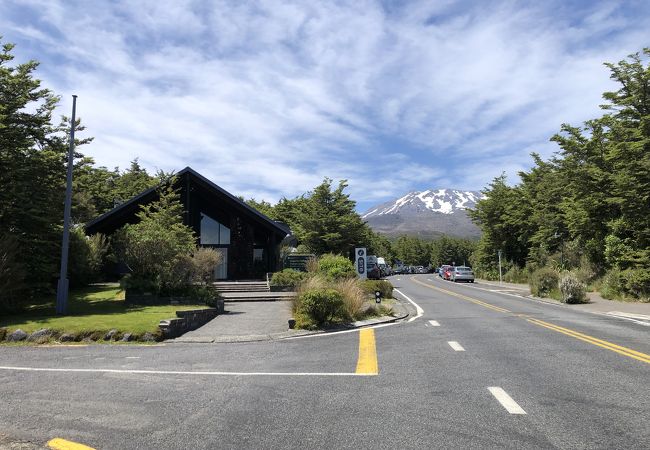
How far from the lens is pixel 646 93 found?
2708cm

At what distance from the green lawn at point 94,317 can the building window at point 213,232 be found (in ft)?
40.3

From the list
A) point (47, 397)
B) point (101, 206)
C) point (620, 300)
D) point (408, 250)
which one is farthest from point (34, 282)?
point (408, 250)

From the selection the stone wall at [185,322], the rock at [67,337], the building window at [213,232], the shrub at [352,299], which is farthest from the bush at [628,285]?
the rock at [67,337]

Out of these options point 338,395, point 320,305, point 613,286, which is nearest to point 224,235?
point 320,305

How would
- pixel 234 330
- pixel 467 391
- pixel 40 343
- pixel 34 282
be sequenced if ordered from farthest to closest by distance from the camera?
pixel 34 282, pixel 234 330, pixel 40 343, pixel 467 391

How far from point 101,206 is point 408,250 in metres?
87.9

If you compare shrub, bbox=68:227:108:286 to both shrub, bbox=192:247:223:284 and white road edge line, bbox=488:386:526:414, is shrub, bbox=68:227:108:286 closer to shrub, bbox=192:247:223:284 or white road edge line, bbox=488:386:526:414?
shrub, bbox=192:247:223:284

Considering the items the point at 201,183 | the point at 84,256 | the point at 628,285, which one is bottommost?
the point at 628,285

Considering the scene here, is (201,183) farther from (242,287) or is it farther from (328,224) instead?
(328,224)

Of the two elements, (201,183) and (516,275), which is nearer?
(201,183)

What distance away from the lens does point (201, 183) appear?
30.8 metres

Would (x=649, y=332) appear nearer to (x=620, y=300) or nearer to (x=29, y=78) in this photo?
(x=620, y=300)

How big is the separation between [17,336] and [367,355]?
9.34m

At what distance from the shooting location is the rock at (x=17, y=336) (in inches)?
493
